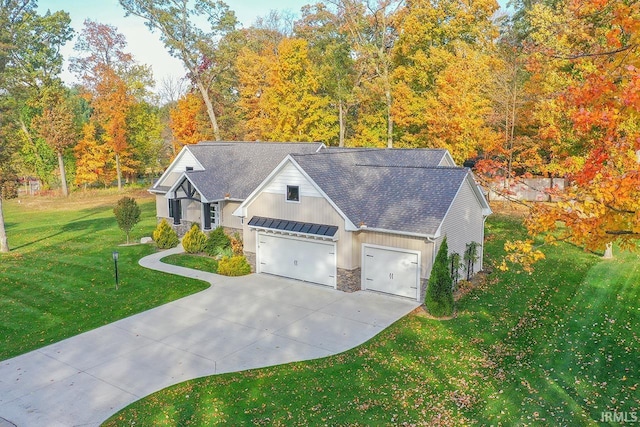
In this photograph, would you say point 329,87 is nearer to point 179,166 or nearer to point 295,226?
point 179,166

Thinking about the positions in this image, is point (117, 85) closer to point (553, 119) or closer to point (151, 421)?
point (553, 119)

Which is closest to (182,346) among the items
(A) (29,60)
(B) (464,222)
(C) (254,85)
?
(B) (464,222)

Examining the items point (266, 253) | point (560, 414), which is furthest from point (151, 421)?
point (266, 253)

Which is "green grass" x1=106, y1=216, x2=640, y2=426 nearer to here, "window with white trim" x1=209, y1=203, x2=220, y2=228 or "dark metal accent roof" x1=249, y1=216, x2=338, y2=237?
"dark metal accent roof" x1=249, y1=216, x2=338, y2=237

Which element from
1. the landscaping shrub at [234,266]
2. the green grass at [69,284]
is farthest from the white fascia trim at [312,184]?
the green grass at [69,284]

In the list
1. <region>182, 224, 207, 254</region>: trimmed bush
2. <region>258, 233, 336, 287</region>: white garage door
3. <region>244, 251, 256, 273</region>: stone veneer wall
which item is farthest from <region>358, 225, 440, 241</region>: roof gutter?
<region>182, 224, 207, 254</region>: trimmed bush

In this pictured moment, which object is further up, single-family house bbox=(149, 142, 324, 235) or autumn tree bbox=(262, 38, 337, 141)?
autumn tree bbox=(262, 38, 337, 141)
